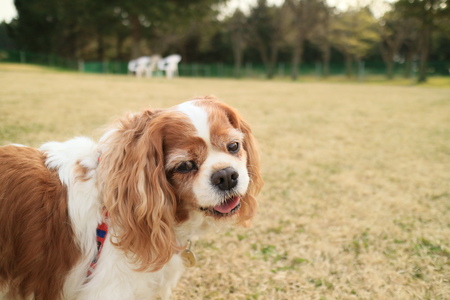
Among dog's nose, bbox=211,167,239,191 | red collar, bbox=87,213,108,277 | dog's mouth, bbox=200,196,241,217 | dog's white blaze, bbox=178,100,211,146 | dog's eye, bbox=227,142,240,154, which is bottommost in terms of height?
red collar, bbox=87,213,108,277

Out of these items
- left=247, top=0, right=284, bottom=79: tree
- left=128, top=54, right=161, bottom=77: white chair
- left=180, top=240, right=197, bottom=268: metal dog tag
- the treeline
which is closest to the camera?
left=180, top=240, right=197, bottom=268: metal dog tag

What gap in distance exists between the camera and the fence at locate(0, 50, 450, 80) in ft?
112

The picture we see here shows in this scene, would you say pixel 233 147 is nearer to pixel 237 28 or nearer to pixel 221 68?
pixel 221 68

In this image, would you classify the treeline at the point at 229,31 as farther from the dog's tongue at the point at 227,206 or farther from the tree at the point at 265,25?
the dog's tongue at the point at 227,206

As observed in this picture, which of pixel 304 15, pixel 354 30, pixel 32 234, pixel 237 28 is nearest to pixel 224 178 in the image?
pixel 32 234

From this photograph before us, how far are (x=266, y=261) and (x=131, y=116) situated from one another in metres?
1.74

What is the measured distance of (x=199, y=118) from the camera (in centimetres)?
204

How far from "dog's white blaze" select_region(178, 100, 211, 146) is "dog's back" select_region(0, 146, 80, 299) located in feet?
2.71

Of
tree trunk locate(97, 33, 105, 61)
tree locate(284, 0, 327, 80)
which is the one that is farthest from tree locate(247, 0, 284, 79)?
tree trunk locate(97, 33, 105, 61)

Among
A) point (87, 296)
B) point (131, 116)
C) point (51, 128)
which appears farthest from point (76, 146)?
point (51, 128)

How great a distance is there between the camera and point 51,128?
21.9 feet

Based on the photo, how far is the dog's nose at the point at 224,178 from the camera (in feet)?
6.37

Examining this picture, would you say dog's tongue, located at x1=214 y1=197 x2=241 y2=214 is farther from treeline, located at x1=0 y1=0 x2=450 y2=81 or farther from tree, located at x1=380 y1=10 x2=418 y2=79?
tree, located at x1=380 y1=10 x2=418 y2=79

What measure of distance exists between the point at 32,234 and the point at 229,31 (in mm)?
51265
